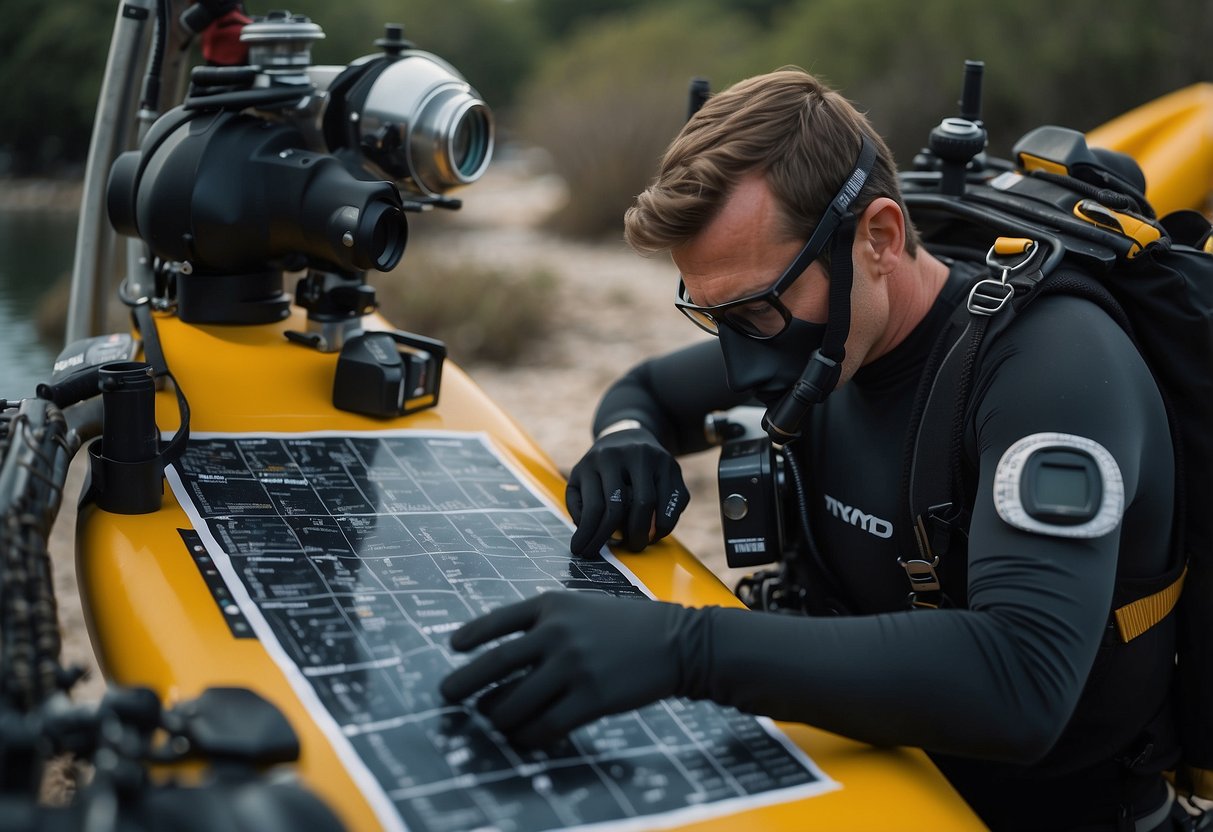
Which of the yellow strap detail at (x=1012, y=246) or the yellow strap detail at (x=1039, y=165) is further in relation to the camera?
the yellow strap detail at (x=1039, y=165)

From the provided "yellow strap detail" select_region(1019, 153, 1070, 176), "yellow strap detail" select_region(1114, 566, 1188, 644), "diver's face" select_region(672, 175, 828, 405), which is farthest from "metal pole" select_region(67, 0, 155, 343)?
"yellow strap detail" select_region(1114, 566, 1188, 644)

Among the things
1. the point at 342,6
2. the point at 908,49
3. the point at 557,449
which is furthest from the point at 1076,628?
the point at 908,49

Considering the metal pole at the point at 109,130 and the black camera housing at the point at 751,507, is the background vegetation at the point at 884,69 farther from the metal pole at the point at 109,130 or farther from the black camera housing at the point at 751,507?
the black camera housing at the point at 751,507

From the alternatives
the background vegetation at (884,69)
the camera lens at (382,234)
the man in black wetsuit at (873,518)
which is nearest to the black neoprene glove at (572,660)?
the man in black wetsuit at (873,518)

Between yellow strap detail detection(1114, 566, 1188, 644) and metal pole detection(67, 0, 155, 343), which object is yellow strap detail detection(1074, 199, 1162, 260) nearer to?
yellow strap detail detection(1114, 566, 1188, 644)

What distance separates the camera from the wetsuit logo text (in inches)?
69.9

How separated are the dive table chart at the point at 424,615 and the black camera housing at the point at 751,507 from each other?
29 cm

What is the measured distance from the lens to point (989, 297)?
5.13 feet

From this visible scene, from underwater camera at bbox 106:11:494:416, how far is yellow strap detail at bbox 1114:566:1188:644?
1147 mm

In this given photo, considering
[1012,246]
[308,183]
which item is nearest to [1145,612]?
[1012,246]

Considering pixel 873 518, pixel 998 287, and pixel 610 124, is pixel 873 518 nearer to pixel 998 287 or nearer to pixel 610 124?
pixel 998 287

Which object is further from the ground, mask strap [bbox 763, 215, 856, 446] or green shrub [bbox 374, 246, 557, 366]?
mask strap [bbox 763, 215, 856, 446]

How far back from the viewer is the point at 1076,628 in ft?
4.17

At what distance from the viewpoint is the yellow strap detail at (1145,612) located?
156cm
